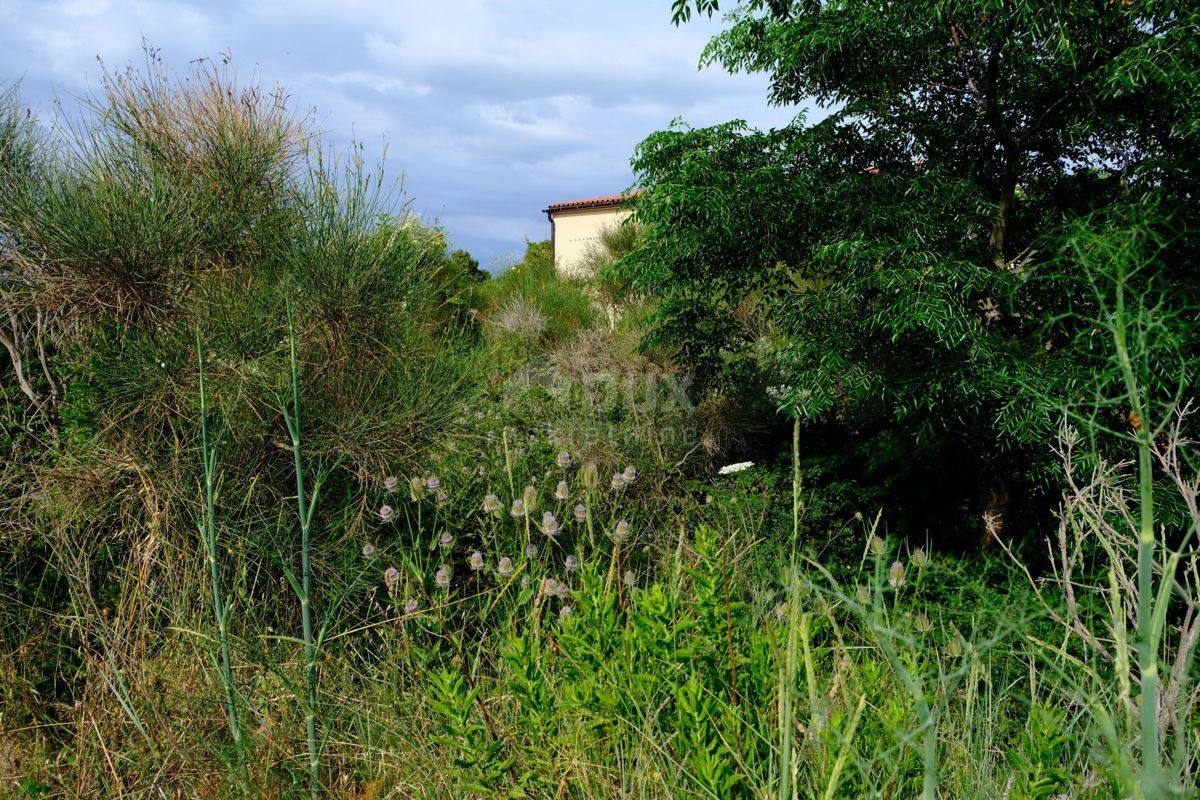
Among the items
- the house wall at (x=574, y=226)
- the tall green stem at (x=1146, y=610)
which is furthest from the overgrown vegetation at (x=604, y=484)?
the house wall at (x=574, y=226)

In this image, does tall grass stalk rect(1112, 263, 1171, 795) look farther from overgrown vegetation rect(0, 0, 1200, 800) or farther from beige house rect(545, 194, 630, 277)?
beige house rect(545, 194, 630, 277)

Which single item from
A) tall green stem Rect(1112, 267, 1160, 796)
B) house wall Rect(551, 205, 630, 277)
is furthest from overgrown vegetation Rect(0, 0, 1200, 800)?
house wall Rect(551, 205, 630, 277)

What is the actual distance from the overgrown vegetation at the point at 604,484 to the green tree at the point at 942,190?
0.04 meters

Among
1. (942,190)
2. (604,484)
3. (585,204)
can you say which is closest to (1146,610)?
(942,190)

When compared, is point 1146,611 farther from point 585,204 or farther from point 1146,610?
point 585,204

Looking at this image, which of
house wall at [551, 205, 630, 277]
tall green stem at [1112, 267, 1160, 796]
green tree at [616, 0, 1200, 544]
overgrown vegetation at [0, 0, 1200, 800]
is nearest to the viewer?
tall green stem at [1112, 267, 1160, 796]

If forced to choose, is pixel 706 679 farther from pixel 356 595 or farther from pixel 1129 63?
pixel 1129 63

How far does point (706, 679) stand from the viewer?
6.63 feet

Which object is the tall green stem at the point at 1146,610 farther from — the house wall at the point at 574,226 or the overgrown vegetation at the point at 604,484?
the house wall at the point at 574,226

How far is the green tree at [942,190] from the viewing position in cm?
493

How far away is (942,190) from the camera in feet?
18.6

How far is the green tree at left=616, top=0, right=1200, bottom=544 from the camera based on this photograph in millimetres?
4926

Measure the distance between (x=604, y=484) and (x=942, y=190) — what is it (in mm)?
3175

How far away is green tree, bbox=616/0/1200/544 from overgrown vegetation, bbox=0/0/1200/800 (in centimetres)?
4
